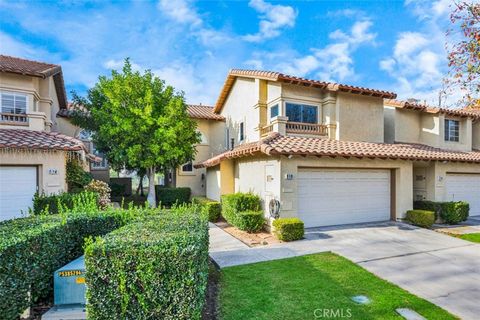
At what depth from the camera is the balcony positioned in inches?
522

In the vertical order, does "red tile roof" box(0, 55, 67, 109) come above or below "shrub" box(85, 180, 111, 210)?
above

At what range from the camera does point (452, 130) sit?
18.6 metres

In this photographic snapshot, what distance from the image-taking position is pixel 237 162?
1606 cm

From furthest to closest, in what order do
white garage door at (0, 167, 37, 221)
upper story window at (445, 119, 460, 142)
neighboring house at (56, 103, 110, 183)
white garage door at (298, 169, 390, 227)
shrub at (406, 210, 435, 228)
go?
1. neighboring house at (56, 103, 110, 183)
2. upper story window at (445, 119, 460, 142)
3. shrub at (406, 210, 435, 228)
4. white garage door at (298, 169, 390, 227)
5. white garage door at (0, 167, 37, 221)

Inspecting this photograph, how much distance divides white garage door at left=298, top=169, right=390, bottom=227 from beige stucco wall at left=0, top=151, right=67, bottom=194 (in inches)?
437

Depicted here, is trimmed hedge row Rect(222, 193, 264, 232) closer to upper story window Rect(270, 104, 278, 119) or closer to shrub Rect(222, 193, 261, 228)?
shrub Rect(222, 193, 261, 228)

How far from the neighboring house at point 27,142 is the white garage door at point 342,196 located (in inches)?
427

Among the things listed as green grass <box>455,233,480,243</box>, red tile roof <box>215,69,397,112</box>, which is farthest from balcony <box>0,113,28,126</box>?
green grass <box>455,233,480,243</box>

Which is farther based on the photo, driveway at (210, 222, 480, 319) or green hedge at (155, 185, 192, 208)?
green hedge at (155, 185, 192, 208)

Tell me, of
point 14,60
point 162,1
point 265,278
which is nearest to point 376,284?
point 265,278

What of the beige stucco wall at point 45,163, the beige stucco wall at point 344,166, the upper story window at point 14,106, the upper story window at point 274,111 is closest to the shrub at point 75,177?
the beige stucco wall at point 45,163

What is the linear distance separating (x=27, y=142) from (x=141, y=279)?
11.4 m

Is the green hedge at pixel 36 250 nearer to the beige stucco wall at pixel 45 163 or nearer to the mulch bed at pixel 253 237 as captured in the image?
the mulch bed at pixel 253 237

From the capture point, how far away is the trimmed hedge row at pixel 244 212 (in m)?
11.8
